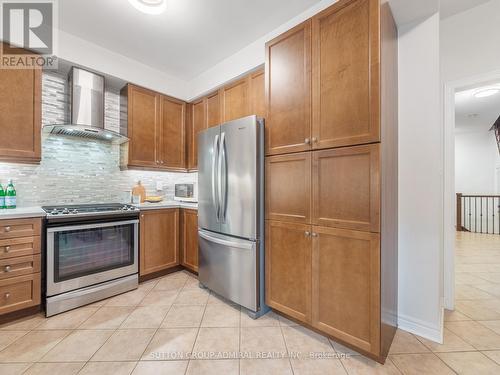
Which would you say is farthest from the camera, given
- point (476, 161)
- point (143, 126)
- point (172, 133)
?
point (476, 161)

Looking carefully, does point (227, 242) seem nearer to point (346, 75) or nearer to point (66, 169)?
point (346, 75)

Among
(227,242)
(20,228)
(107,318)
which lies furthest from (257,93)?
(107,318)

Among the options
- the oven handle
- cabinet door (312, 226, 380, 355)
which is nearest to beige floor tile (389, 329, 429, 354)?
cabinet door (312, 226, 380, 355)

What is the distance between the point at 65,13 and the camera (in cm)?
207

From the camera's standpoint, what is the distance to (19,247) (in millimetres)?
1845

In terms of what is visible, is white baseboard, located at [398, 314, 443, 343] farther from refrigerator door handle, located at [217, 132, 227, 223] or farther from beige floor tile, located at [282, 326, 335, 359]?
refrigerator door handle, located at [217, 132, 227, 223]

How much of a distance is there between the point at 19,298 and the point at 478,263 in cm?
549

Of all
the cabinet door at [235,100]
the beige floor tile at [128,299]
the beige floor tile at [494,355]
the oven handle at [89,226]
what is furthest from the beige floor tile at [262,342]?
the cabinet door at [235,100]

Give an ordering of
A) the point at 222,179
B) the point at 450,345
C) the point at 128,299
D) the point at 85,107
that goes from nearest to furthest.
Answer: the point at 450,345 < the point at 222,179 < the point at 128,299 < the point at 85,107

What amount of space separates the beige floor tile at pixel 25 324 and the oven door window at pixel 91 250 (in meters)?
0.33

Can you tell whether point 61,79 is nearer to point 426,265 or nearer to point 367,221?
point 367,221

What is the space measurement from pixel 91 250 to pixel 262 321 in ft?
5.89

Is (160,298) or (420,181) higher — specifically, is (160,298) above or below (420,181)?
below

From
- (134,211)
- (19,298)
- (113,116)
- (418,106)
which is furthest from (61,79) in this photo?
(418,106)
